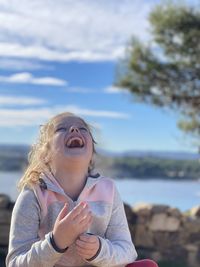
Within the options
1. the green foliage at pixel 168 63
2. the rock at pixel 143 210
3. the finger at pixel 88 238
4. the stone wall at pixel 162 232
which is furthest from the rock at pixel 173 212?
the finger at pixel 88 238

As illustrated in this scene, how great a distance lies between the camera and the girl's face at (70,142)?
67.2 inches

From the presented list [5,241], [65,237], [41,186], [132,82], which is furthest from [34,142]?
[132,82]

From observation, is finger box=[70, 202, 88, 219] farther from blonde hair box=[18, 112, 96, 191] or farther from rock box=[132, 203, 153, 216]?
rock box=[132, 203, 153, 216]

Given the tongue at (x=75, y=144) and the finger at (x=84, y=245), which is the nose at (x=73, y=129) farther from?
the finger at (x=84, y=245)

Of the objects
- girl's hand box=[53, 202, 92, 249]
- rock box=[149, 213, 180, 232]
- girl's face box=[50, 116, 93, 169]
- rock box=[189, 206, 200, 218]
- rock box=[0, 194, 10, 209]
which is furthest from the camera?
rock box=[189, 206, 200, 218]

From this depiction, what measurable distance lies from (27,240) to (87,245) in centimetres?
16

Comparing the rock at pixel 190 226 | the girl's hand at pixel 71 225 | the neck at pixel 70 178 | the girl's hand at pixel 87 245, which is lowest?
the rock at pixel 190 226

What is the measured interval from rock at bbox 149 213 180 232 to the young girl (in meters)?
4.36

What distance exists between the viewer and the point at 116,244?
170cm

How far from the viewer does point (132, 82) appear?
→ 21.6 ft

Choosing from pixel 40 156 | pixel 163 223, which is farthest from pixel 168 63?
pixel 40 156

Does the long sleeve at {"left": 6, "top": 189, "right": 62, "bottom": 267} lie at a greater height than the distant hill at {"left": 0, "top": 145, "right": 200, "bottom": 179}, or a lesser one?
lesser

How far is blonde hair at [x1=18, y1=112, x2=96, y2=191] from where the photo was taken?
1737 millimetres

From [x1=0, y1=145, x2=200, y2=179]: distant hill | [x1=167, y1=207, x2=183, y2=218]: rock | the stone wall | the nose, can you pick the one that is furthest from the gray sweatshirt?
[x1=167, y1=207, x2=183, y2=218]: rock
